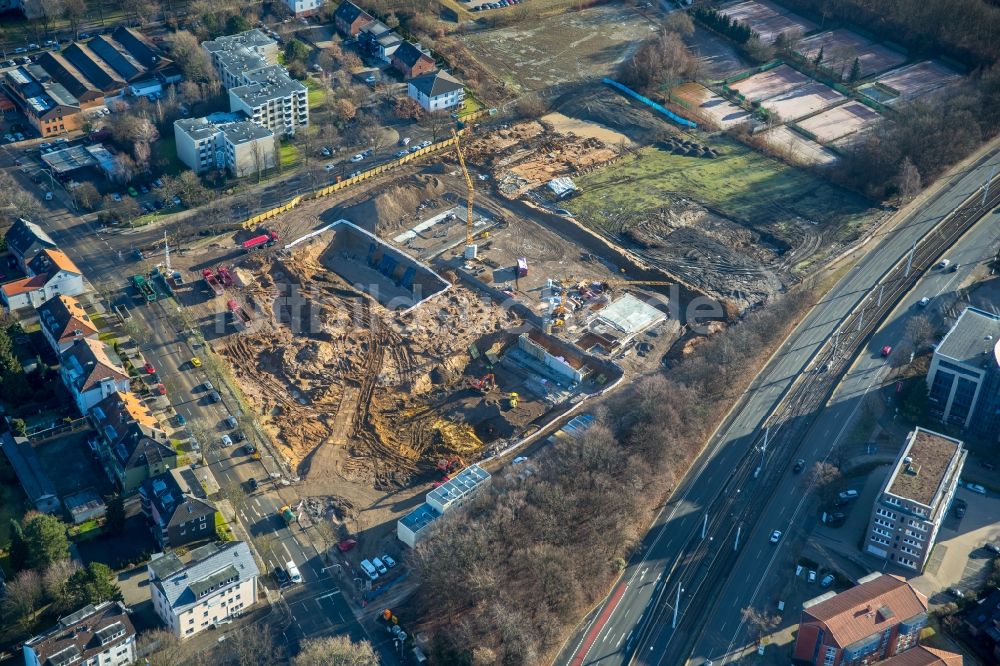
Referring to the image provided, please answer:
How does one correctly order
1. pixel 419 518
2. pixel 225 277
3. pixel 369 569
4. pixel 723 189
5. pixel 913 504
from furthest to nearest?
pixel 723 189
pixel 225 277
pixel 419 518
pixel 369 569
pixel 913 504

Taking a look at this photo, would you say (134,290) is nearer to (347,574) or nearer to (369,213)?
(369,213)

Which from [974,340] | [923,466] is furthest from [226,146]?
[923,466]

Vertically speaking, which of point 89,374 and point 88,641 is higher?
point 89,374

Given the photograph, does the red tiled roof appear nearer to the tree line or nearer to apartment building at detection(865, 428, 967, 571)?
apartment building at detection(865, 428, 967, 571)

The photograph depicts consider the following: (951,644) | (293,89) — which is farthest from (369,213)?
(951,644)

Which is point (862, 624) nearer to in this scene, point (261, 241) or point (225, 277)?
point (225, 277)
